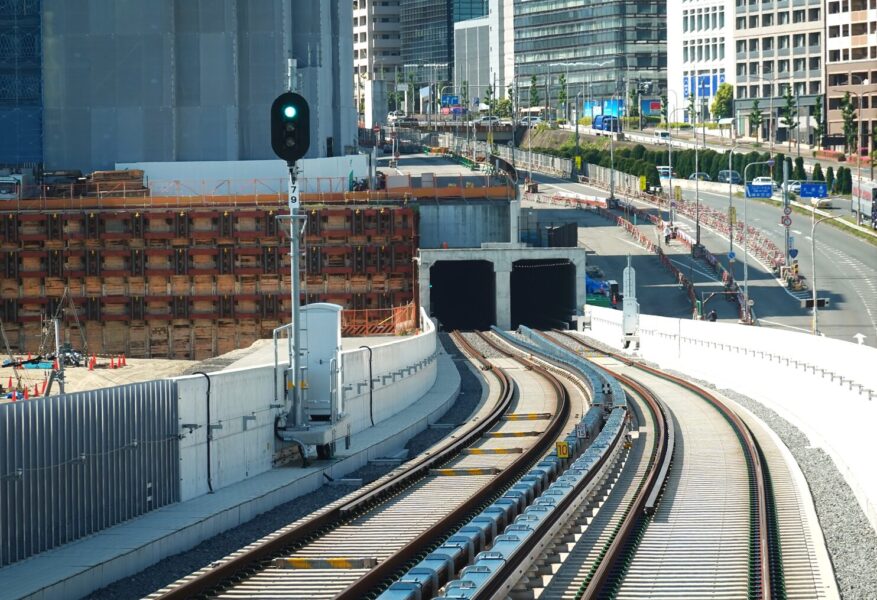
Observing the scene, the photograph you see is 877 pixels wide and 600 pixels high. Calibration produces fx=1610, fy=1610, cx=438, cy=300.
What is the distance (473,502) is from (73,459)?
21.7 feet

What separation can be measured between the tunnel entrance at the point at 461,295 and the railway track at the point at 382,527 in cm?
5609

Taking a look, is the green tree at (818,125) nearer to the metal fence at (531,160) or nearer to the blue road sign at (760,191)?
the metal fence at (531,160)

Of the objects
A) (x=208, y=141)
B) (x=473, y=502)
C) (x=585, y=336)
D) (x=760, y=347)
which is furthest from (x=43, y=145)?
(x=473, y=502)

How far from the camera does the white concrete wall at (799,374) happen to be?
2647 centimetres

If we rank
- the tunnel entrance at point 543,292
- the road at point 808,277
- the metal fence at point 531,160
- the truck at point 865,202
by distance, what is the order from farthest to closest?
the metal fence at point 531,160 < the truck at point 865,202 < the road at point 808,277 < the tunnel entrance at point 543,292

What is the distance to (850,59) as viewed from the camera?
186 m

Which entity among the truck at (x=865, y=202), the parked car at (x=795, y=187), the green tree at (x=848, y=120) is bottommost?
the truck at (x=865, y=202)

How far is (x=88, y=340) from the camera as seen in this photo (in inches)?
3162

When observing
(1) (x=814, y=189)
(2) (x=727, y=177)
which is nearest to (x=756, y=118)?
(2) (x=727, y=177)

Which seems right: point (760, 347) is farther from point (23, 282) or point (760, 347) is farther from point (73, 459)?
point (23, 282)

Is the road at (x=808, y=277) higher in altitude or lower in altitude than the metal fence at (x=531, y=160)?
lower

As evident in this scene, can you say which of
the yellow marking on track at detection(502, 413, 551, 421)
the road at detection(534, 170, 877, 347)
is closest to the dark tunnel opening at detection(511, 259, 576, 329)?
the road at detection(534, 170, 877, 347)

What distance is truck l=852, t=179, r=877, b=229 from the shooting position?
11669 cm

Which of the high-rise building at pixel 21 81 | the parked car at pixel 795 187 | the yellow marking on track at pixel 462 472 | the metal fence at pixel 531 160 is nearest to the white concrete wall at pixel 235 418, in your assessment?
the yellow marking on track at pixel 462 472
